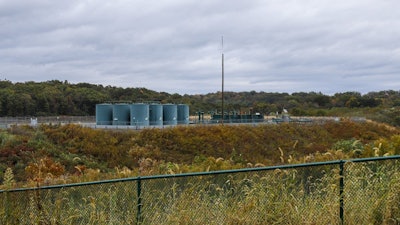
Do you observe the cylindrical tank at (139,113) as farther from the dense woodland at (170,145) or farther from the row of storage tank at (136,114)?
the dense woodland at (170,145)

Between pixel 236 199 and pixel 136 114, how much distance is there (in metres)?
42.3

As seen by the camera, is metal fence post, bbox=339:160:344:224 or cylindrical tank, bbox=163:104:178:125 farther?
cylindrical tank, bbox=163:104:178:125

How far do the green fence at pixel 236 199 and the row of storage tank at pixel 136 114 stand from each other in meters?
40.6

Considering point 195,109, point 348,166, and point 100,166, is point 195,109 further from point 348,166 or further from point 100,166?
point 348,166

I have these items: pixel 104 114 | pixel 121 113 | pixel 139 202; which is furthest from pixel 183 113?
pixel 139 202

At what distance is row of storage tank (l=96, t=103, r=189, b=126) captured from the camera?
48219 mm

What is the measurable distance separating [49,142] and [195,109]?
5547 cm

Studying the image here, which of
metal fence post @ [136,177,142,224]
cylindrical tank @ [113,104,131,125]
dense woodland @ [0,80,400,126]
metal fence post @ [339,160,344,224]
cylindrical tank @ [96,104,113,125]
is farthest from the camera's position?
dense woodland @ [0,80,400,126]

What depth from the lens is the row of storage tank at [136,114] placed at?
158ft

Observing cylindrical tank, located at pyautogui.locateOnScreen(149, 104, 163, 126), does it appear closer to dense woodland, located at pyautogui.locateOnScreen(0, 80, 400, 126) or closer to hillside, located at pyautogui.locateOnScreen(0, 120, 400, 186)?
hillside, located at pyautogui.locateOnScreen(0, 120, 400, 186)

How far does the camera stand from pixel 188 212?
642 cm

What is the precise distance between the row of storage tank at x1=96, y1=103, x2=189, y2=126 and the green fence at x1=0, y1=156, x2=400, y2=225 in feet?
133

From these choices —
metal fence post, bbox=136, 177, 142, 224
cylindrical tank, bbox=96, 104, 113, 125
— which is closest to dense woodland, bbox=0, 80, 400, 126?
cylindrical tank, bbox=96, 104, 113, 125

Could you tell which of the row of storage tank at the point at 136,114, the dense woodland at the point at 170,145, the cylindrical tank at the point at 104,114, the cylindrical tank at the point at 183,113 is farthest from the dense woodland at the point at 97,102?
the dense woodland at the point at 170,145
